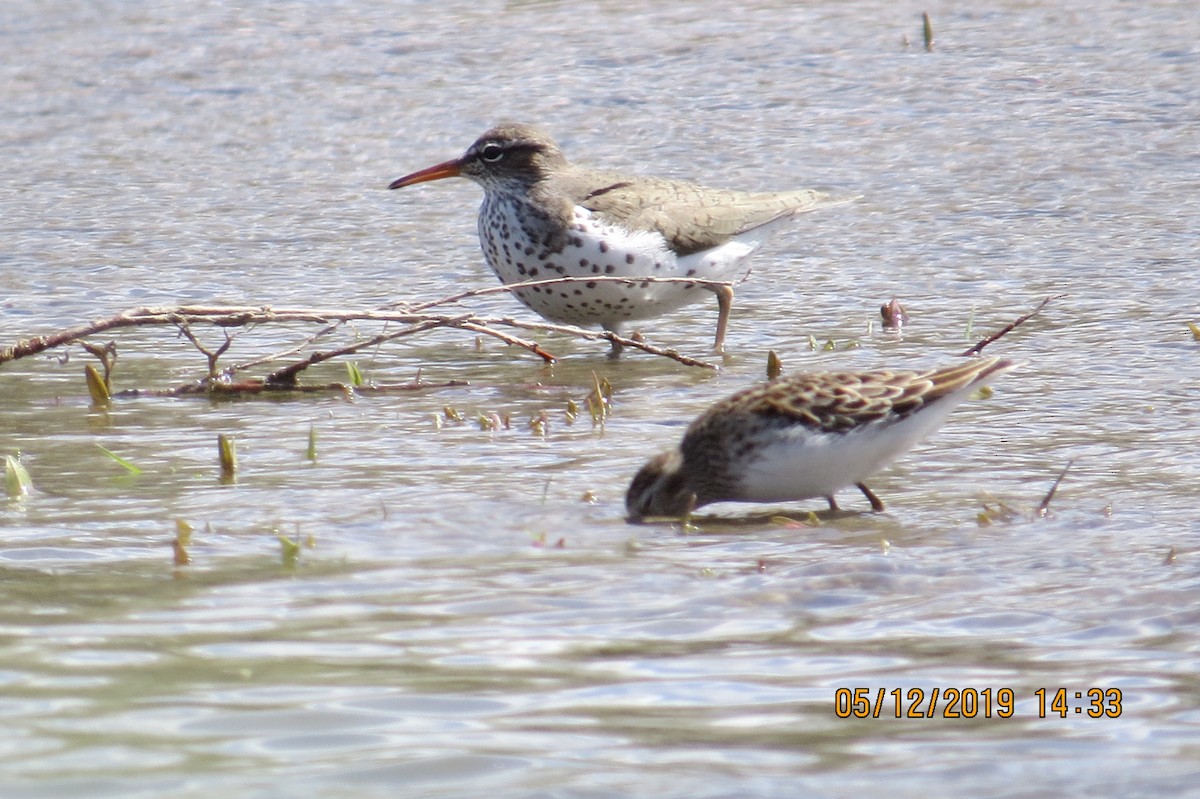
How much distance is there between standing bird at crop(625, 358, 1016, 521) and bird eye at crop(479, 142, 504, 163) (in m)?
4.11

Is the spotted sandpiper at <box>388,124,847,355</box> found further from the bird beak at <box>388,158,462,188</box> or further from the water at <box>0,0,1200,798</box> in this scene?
the water at <box>0,0,1200,798</box>

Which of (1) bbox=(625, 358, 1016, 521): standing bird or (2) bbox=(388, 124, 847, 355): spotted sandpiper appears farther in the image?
(2) bbox=(388, 124, 847, 355): spotted sandpiper

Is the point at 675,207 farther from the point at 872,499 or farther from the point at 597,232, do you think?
the point at 872,499

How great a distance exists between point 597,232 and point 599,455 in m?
2.56

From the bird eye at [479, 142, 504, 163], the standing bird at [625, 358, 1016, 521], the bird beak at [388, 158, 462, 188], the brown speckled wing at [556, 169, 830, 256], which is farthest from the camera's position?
the bird beak at [388, 158, 462, 188]

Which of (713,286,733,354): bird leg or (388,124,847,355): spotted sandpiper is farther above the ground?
(388,124,847,355): spotted sandpiper

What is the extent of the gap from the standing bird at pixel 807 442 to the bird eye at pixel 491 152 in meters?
4.11

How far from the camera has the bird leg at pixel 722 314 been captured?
940cm

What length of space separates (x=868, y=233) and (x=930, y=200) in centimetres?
72

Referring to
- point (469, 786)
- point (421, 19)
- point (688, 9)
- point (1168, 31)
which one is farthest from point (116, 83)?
point (469, 786)

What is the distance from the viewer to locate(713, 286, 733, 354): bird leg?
940cm
